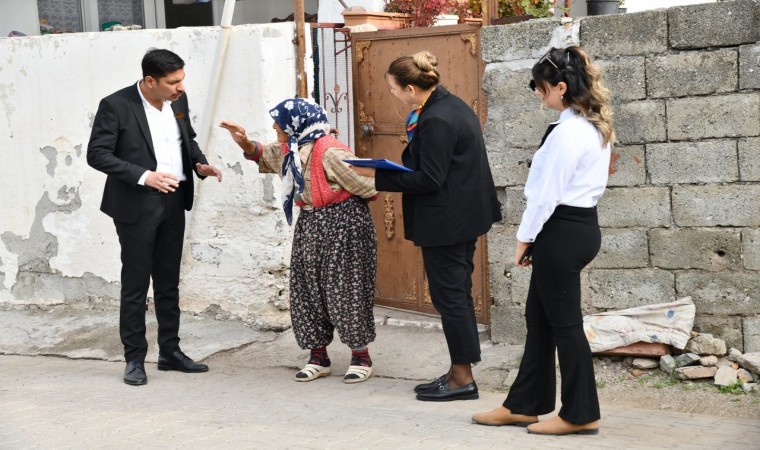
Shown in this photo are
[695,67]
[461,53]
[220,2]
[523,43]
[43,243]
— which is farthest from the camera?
[220,2]

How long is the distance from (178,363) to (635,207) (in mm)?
2889

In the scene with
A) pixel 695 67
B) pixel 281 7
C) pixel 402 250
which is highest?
pixel 281 7

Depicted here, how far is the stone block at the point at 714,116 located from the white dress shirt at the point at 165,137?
9.33 feet

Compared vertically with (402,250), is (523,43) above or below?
above

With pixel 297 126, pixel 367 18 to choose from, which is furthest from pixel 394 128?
pixel 297 126

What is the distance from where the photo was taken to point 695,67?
219 inches

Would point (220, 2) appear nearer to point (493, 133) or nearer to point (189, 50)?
point (189, 50)

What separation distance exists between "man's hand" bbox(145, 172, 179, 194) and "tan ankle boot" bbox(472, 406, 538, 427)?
2157 millimetres

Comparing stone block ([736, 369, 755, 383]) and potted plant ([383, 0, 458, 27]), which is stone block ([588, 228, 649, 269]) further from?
potted plant ([383, 0, 458, 27])

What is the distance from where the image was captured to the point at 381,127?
22.7 ft

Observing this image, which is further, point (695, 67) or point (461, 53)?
point (461, 53)

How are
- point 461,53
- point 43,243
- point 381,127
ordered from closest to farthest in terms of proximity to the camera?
point 461,53 → point 381,127 → point 43,243

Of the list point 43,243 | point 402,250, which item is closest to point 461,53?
point 402,250

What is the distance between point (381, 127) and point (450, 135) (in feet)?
6.18
